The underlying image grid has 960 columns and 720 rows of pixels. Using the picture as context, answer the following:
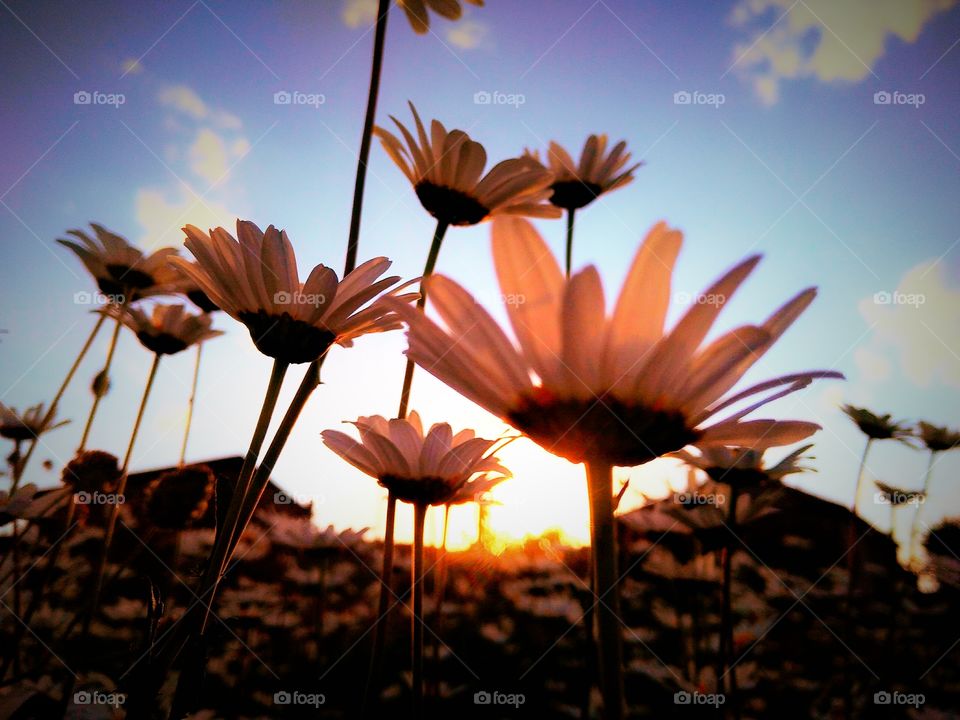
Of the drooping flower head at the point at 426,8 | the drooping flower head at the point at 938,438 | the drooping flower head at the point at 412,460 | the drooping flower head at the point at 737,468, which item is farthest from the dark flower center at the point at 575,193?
the drooping flower head at the point at 938,438

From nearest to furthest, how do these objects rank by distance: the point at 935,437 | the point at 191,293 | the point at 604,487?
the point at 604,487 → the point at 191,293 → the point at 935,437

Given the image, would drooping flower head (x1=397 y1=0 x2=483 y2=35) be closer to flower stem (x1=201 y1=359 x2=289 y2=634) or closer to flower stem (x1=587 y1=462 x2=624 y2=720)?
flower stem (x1=201 y1=359 x2=289 y2=634)

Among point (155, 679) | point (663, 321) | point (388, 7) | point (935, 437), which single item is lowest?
point (155, 679)

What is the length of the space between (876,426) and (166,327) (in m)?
2.63

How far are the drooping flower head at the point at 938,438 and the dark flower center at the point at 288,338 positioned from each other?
9.32ft

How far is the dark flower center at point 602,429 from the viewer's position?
0.46m

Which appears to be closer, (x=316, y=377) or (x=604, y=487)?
(x=604, y=487)

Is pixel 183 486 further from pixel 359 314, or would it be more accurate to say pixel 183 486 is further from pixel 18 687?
pixel 359 314

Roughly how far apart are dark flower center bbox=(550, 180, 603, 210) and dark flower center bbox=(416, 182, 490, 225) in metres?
0.48

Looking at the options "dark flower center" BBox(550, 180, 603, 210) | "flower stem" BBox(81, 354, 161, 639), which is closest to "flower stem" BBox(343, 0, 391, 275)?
"flower stem" BBox(81, 354, 161, 639)

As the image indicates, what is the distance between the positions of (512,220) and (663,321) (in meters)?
0.15

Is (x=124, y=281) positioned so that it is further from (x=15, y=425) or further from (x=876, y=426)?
(x=876, y=426)

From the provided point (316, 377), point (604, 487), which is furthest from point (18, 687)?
point (604, 487)

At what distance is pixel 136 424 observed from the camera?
1191mm
